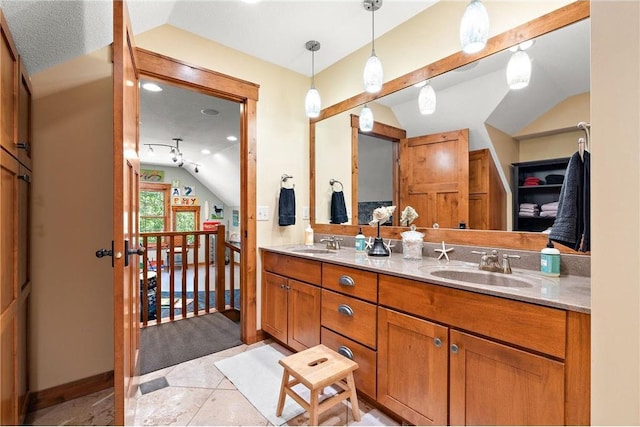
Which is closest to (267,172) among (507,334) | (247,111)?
(247,111)

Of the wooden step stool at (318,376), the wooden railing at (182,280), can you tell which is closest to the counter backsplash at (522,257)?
the wooden step stool at (318,376)

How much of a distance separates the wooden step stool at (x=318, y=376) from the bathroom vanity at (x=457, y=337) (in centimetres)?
14

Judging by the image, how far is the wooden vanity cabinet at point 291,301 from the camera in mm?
1979

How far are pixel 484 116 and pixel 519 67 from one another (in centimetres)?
29

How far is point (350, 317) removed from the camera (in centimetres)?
170

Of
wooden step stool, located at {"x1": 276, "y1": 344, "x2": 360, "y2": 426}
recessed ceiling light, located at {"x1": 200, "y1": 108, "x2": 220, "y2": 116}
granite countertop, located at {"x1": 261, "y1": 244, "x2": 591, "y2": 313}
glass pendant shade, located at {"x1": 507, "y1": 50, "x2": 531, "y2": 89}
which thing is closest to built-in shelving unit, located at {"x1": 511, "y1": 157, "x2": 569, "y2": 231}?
granite countertop, located at {"x1": 261, "y1": 244, "x2": 591, "y2": 313}

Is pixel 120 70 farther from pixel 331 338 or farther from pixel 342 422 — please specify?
pixel 342 422

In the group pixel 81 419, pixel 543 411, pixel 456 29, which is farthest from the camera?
pixel 456 29

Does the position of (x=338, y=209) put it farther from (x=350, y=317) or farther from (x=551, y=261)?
(x=551, y=261)

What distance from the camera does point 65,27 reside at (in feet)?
4.95

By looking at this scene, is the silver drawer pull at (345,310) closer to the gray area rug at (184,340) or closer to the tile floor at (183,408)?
the tile floor at (183,408)

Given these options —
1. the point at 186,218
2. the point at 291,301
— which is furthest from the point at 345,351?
the point at 186,218

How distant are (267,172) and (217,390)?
65.7 inches

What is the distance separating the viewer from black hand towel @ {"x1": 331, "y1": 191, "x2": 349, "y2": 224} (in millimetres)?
2633
